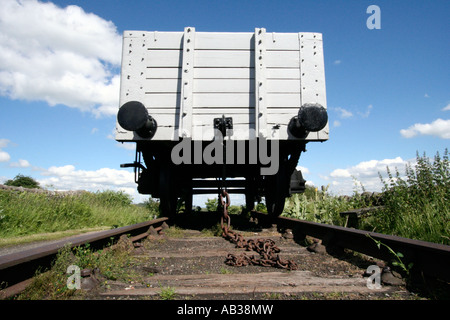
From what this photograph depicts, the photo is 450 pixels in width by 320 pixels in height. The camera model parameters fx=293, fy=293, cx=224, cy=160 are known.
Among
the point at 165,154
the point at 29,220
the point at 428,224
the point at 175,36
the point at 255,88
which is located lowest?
the point at 29,220

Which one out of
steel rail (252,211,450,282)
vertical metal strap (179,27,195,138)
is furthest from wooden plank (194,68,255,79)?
steel rail (252,211,450,282)

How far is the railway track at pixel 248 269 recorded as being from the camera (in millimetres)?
1859

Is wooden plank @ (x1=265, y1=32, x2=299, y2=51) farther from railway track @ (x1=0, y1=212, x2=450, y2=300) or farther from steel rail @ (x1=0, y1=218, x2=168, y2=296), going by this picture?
steel rail @ (x1=0, y1=218, x2=168, y2=296)

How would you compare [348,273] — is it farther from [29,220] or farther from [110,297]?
[29,220]

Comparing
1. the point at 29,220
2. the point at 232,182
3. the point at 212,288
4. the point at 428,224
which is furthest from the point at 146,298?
the point at 29,220

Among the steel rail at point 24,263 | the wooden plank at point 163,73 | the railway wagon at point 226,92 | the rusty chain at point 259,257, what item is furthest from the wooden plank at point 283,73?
the steel rail at point 24,263

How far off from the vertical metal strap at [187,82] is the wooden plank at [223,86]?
5.7 inches

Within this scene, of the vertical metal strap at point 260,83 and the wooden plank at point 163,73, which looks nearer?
the vertical metal strap at point 260,83

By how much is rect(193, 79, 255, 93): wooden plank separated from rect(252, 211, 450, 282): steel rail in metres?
2.13

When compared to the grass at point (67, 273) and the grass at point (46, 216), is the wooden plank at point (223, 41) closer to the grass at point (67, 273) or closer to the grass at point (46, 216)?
the grass at point (67, 273)

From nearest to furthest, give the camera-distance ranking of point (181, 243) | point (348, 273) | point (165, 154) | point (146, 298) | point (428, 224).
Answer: point (146, 298) < point (348, 273) < point (428, 224) < point (181, 243) < point (165, 154)

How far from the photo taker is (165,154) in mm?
5012

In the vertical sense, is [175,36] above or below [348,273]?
above
